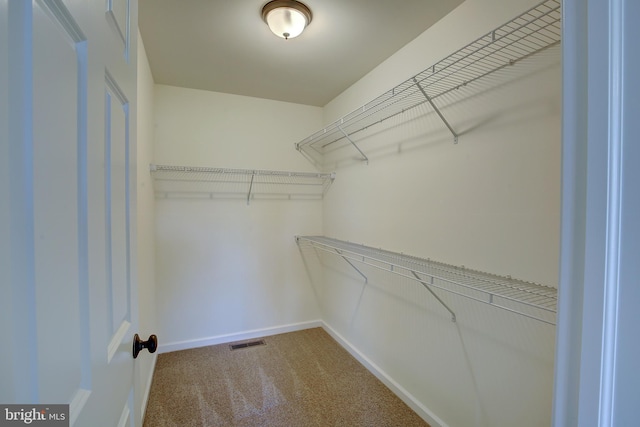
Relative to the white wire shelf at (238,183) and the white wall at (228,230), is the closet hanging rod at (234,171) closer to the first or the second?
the white wire shelf at (238,183)

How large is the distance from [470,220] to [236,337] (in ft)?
7.83

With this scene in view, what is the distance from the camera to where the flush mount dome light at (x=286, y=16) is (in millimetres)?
1537

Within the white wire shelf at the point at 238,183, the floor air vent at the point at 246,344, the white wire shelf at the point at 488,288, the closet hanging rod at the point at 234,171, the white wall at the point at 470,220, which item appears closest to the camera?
the white wire shelf at the point at 488,288

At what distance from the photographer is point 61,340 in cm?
Result: 40

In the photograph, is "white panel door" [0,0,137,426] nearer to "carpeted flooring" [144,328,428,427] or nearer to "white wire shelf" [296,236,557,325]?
"white wire shelf" [296,236,557,325]

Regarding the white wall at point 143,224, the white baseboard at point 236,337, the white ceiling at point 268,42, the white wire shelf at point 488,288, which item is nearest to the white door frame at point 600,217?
the white wire shelf at point 488,288

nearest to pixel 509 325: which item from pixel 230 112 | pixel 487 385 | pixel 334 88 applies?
pixel 487 385

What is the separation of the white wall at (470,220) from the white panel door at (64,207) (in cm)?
145

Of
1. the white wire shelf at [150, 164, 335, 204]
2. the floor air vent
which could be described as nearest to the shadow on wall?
the white wire shelf at [150, 164, 335, 204]

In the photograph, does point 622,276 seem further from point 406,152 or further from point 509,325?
point 406,152

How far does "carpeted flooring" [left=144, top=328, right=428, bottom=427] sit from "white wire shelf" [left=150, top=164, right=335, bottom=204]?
1450 millimetres

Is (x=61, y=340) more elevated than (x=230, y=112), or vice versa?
(x=230, y=112)

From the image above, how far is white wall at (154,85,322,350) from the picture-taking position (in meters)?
2.59

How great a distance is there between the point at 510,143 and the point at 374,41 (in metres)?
1.14
